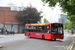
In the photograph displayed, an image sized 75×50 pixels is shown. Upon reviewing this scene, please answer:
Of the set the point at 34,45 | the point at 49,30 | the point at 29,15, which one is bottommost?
the point at 34,45

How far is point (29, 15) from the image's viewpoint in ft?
180

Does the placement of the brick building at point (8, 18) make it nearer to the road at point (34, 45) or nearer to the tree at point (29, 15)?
the tree at point (29, 15)

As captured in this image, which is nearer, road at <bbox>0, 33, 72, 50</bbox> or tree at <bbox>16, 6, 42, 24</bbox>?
road at <bbox>0, 33, 72, 50</bbox>

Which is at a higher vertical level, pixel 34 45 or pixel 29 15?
pixel 29 15

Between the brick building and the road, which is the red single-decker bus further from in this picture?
the brick building

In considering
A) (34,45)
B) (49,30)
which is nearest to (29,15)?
(49,30)

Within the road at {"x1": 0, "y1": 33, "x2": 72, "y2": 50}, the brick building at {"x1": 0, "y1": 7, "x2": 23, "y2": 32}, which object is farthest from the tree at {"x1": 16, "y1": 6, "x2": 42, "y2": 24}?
the road at {"x1": 0, "y1": 33, "x2": 72, "y2": 50}

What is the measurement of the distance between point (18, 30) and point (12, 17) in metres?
5.40

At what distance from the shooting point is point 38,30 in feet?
82.3

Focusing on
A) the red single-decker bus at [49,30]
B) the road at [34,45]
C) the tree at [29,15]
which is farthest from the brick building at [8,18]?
the road at [34,45]

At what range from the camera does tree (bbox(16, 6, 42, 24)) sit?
5372cm

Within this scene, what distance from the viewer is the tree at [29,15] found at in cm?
5372

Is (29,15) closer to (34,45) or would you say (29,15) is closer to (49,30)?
(49,30)

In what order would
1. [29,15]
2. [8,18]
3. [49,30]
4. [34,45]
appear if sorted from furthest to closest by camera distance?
[8,18] → [29,15] → [49,30] → [34,45]
